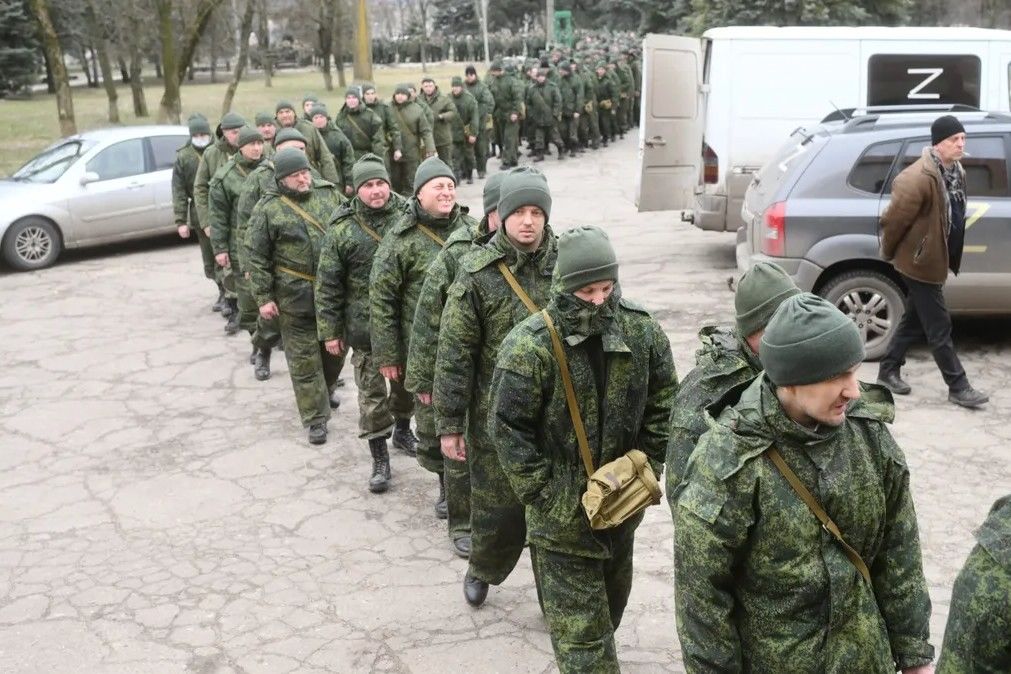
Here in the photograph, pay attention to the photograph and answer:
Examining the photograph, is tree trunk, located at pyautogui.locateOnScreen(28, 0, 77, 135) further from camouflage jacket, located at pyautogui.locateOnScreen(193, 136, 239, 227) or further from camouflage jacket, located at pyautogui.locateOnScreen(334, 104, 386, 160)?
camouflage jacket, located at pyautogui.locateOnScreen(193, 136, 239, 227)

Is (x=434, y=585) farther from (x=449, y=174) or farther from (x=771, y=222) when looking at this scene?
(x=771, y=222)

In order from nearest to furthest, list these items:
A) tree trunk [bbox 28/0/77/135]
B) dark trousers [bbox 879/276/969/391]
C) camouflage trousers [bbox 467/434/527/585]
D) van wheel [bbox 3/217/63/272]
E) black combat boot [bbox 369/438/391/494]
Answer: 1. camouflage trousers [bbox 467/434/527/585]
2. black combat boot [bbox 369/438/391/494]
3. dark trousers [bbox 879/276/969/391]
4. van wheel [bbox 3/217/63/272]
5. tree trunk [bbox 28/0/77/135]

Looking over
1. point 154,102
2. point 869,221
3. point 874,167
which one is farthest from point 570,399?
point 154,102

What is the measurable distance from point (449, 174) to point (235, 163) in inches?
159

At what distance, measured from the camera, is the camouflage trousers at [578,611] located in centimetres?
408

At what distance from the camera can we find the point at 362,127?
15.5 m

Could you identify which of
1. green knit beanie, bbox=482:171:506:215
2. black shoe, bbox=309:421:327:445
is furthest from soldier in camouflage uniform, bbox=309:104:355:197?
green knit beanie, bbox=482:171:506:215

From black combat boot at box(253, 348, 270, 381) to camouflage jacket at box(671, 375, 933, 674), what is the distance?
263 inches

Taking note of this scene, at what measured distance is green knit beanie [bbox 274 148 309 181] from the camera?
7.64 meters

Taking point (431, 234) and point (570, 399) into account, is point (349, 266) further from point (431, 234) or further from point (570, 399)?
point (570, 399)

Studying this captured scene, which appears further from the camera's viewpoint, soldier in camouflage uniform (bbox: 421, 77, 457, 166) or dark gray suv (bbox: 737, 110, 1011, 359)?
soldier in camouflage uniform (bbox: 421, 77, 457, 166)

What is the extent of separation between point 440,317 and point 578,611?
5.88 ft

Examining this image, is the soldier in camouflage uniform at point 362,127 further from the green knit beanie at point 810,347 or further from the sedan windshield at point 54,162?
the green knit beanie at point 810,347

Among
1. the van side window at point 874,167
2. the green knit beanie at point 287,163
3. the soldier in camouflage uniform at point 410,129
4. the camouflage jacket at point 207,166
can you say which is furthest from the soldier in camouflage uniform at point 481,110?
Answer: the green knit beanie at point 287,163
